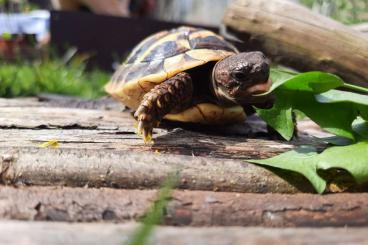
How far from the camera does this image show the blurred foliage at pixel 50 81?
110 inches

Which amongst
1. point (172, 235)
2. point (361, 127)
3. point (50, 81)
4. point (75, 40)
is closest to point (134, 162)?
point (172, 235)

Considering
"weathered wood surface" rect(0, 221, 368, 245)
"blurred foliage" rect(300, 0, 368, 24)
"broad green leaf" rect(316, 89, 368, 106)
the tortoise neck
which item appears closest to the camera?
"weathered wood surface" rect(0, 221, 368, 245)

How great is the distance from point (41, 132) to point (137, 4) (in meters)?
5.15

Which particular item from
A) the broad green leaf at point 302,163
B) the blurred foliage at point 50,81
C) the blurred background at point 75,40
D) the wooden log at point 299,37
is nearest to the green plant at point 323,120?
the broad green leaf at point 302,163

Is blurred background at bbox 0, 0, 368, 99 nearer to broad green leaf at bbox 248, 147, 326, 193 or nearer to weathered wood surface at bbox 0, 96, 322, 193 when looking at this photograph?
weathered wood surface at bbox 0, 96, 322, 193

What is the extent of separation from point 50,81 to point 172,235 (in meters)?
2.75

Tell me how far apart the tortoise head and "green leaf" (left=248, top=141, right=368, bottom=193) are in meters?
0.36

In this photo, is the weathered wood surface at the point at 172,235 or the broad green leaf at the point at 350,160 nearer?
the weathered wood surface at the point at 172,235

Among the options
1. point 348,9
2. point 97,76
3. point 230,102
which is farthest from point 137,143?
point 97,76

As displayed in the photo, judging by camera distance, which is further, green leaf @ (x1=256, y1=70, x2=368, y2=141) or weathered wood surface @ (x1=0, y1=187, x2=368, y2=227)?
green leaf @ (x1=256, y1=70, x2=368, y2=141)

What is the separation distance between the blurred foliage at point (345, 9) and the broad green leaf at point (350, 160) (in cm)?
156

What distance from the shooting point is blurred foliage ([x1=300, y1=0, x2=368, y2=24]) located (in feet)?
8.33

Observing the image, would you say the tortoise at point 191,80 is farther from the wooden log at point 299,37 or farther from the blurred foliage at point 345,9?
the blurred foliage at point 345,9

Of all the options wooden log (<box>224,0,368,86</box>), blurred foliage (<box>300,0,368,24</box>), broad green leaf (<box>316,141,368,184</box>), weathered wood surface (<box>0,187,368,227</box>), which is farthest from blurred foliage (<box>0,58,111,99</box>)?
broad green leaf (<box>316,141,368,184</box>)
